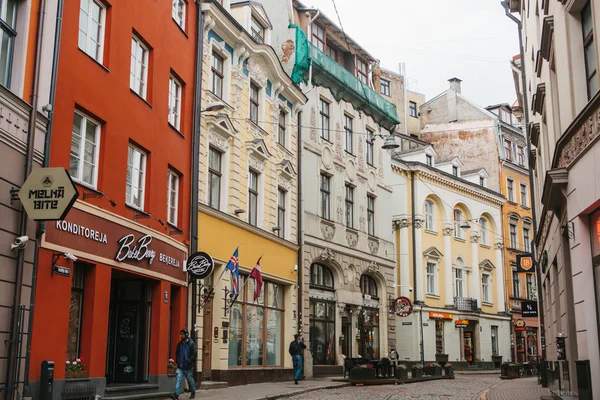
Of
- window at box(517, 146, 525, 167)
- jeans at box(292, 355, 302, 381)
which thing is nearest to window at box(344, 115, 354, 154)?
jeans at box(292, 355, 302, 381)

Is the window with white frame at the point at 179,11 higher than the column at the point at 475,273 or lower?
higher

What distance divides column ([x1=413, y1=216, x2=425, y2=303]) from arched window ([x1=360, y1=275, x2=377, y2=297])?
6412mm

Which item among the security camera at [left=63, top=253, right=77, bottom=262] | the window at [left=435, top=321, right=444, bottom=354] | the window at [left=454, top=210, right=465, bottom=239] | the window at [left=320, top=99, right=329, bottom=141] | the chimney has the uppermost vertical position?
the chimney

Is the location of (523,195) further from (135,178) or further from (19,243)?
(19,243)

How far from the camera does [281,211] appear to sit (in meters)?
28.3

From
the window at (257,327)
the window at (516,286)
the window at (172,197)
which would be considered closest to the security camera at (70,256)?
the window at (172,197)

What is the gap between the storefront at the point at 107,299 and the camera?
13.6 metres

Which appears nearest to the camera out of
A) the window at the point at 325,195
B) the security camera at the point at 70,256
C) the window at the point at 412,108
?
the security camera at the point at 70,256

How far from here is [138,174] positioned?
17.7 metres

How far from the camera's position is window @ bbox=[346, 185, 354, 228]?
33938 mm

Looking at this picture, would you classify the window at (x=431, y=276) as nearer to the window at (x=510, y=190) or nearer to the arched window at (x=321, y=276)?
→ the window at (x=510, y=190)

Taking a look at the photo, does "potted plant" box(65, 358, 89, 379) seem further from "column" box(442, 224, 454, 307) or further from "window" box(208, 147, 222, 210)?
"column" box(442, 224, 454, 307)

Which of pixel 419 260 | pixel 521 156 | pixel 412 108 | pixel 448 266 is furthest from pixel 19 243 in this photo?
pixel 521 156

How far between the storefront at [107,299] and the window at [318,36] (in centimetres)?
1658
